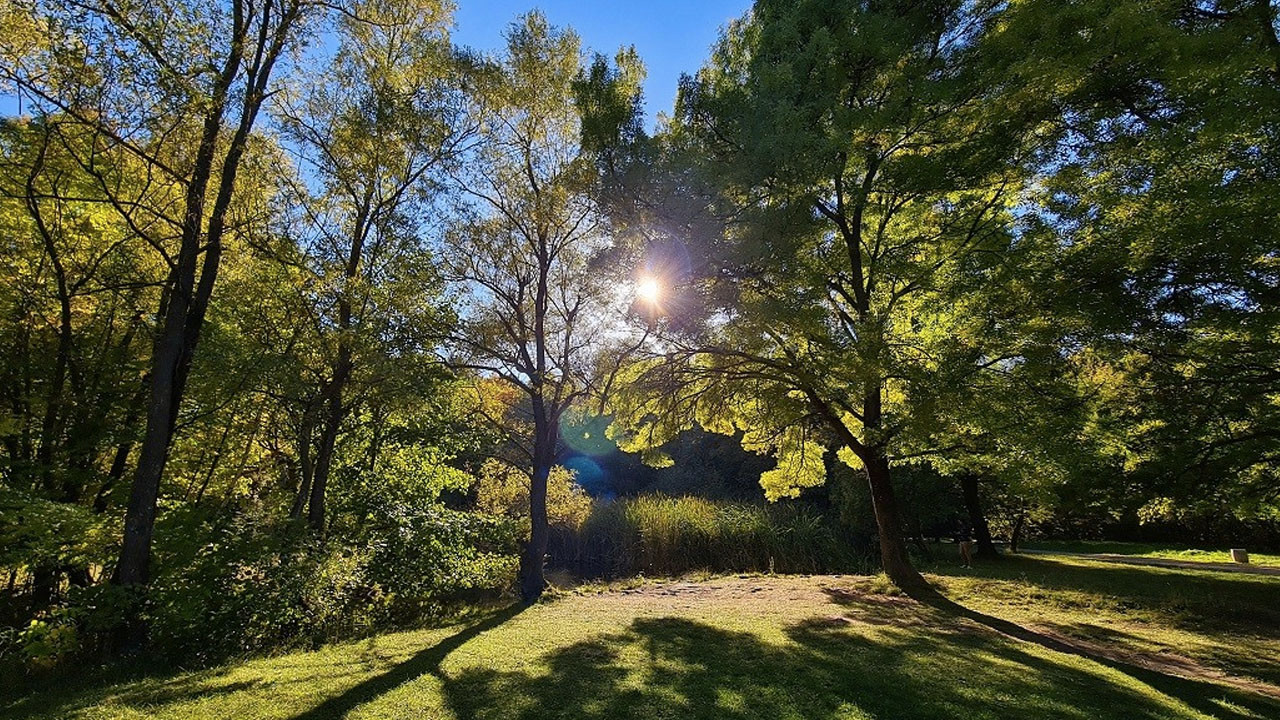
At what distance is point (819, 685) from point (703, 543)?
9.87 meters

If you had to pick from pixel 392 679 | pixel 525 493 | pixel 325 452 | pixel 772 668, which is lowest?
pixel 392 679

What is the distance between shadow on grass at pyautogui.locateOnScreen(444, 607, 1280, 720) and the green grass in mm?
15527

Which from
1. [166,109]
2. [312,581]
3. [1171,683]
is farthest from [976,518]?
[166,109]

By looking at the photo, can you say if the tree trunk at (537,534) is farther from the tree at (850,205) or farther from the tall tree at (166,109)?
the tall tree at (166,109)

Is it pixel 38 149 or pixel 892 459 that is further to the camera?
pixel 892 459

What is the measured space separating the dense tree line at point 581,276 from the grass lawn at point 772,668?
5.13ft

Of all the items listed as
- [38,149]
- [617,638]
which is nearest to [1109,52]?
[617,638]

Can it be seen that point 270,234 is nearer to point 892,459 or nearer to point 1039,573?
point 892,459

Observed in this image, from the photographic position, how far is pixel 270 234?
912 centimetres

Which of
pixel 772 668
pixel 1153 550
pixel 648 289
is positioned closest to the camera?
pixel 772 668

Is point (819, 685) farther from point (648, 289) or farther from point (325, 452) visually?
point (325, 452)

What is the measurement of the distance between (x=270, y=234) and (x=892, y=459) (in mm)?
12576

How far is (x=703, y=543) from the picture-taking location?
14117mm

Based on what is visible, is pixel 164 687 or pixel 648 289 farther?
pixel 648 289
